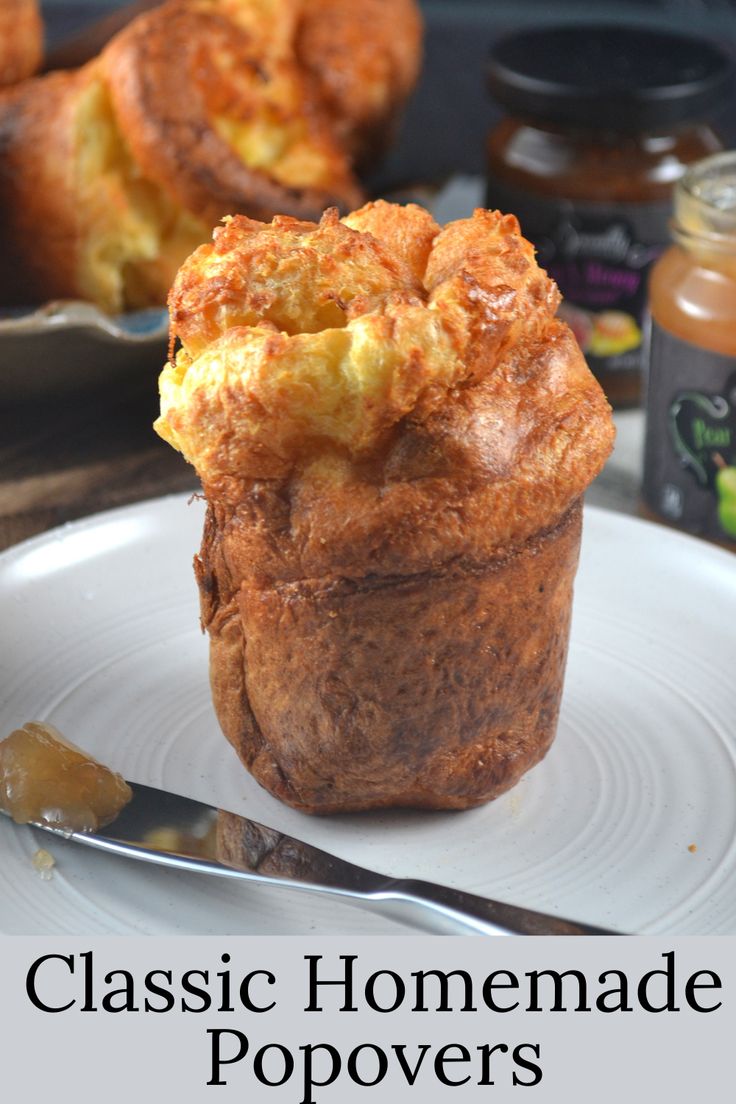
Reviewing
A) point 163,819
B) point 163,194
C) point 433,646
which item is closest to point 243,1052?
point 163,819

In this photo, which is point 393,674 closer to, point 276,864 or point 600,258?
point 276,864

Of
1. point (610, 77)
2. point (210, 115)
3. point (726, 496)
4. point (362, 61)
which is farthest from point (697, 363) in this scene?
point (362, 61)

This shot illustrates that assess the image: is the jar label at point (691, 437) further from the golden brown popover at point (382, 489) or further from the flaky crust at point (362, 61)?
the flaky crust at point (362, 61)

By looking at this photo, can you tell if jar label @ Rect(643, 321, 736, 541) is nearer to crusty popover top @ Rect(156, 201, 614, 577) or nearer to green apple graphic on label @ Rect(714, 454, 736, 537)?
green apple graphic on label @ Rect(714, 454, 736, 537)

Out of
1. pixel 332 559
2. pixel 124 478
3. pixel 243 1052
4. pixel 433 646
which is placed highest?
pixel 332 559

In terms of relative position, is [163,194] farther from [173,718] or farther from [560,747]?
[560,747]

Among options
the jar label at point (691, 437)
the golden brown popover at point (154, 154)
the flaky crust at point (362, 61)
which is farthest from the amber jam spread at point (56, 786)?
the flaky crust at point (362, 61)
